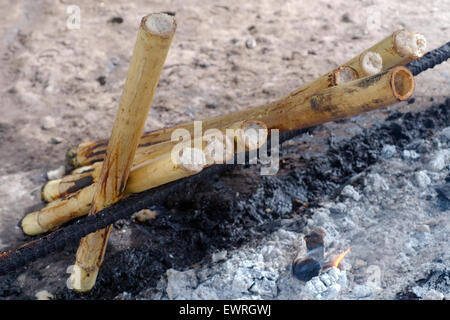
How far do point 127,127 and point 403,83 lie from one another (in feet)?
4.26

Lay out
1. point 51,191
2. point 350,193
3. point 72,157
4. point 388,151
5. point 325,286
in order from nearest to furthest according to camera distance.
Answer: point 325,286
point 350,193
point 51,191
point 388,151
point 72,157

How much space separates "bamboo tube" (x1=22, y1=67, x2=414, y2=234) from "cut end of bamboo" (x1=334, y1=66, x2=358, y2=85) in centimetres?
35

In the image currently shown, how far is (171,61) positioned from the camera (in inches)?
179

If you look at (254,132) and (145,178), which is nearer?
(254,132)

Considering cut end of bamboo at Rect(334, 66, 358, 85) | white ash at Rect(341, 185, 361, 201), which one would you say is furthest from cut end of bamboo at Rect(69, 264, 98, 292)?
cut end of bamboo at Rect(334, 66, 358, 85)

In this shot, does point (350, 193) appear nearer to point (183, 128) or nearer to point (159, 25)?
point (183, 128)

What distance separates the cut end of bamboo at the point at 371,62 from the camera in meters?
2.33

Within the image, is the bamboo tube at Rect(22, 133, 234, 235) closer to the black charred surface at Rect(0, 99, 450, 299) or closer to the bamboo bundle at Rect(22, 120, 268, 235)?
the bamboo bundle at Rect(22, 120, 268, 235)

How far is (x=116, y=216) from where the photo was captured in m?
2.30

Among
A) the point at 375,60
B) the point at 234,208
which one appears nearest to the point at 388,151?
the point at 375,60

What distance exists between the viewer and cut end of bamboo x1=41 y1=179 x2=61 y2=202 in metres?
3.00

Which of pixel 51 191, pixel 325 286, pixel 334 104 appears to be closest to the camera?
pixel 334 104

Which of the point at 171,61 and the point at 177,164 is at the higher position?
the point at 171,61

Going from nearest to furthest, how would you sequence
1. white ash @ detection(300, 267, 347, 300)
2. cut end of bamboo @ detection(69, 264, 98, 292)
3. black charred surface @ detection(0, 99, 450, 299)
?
white ash @ detection(300, 267, 347, 300), cut end of bamboo @ detection(69, 264, 98, 292), black charred surface @ detection(0, 99, 450, 299)
